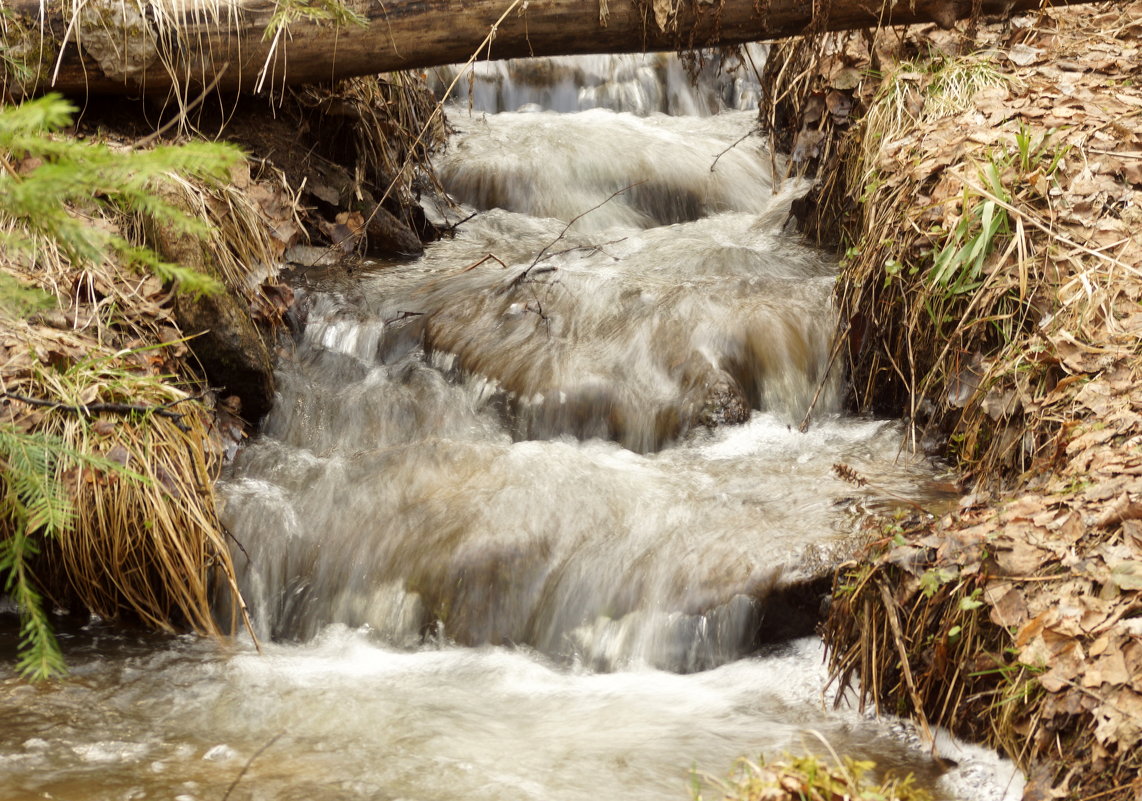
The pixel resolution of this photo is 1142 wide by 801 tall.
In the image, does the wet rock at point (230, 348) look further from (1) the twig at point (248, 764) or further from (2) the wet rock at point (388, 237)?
(1) the twig at point (248, 764)

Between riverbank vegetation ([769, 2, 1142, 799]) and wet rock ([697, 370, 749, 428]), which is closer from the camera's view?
riverbank vegetation ([769, 2, 1142, 799])

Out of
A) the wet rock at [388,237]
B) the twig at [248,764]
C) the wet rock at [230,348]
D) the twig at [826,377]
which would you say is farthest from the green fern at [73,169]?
the wet rock at [388,237]

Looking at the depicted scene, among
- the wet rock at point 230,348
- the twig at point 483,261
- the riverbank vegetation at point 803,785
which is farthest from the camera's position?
the twig at point 483,261

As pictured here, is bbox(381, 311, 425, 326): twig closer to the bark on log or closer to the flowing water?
the flowing water

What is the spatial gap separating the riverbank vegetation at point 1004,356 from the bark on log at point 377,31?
727 mm

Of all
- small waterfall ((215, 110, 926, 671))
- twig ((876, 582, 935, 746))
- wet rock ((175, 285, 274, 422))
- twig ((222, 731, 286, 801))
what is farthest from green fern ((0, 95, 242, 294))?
wet rock ((175, 285, 274, 422))

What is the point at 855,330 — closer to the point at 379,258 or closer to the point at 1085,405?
the point at 1085,405

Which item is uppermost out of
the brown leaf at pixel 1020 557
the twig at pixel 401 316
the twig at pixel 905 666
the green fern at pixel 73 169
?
the green fern at pixel 73 169

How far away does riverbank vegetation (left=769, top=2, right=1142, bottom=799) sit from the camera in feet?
8.96

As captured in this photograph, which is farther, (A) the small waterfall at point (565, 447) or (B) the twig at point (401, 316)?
(B) the twig at point (401, 316)

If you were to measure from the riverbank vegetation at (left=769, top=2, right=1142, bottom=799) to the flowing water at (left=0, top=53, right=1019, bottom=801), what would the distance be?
0.24m

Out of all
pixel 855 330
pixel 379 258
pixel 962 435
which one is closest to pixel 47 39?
pixel 379 258

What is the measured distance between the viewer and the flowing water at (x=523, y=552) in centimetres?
307

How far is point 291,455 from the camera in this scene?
15.6 ft
